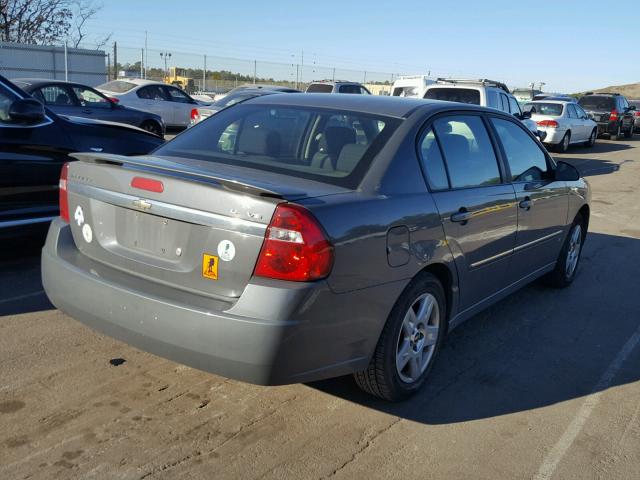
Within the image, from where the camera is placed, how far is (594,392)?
4055mm

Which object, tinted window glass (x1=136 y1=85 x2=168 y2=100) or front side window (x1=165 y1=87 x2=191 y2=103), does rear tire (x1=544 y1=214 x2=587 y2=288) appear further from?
front side window (x1=165 y1=87 x2=191 y2=103)

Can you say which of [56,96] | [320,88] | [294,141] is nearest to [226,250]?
[294,141]

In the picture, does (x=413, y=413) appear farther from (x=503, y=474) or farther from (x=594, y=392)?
(x=594, y=392)

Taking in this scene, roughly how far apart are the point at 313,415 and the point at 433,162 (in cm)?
161

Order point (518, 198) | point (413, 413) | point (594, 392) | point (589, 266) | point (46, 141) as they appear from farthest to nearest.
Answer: point (589, 266) < point (46, 141) < point (518, 198) < point (594, 392) < point (413, 413)

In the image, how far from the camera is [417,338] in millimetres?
3715

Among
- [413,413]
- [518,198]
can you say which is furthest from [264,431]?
[518,198]

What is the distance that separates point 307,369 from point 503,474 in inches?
41.8

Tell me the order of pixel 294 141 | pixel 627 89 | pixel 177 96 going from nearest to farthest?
1. pixel 294 141
2. pixel 177 96
3. pixel 627 89

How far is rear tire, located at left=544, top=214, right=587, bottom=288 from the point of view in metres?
5.93

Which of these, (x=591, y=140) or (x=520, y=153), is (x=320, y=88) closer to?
(x=591, y=140)

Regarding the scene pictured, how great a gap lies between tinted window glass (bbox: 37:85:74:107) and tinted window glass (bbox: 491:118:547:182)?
10.7m

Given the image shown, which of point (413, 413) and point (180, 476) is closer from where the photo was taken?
point (180, 476)

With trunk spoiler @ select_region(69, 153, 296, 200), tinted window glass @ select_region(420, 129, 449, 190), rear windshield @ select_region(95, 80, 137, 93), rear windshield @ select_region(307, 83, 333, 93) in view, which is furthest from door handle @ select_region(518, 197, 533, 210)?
rear windshield @ select_region(95, 80, 137, 93)
